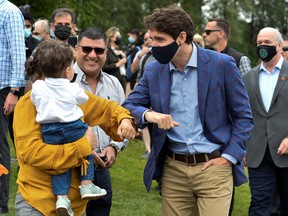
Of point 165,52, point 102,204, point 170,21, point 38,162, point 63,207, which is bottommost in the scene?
point 102,204

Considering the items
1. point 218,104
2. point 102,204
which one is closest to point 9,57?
point 102,204

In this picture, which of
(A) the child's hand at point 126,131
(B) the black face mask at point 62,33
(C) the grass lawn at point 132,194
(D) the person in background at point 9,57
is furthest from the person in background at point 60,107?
(B) the black face mask at point 62,33

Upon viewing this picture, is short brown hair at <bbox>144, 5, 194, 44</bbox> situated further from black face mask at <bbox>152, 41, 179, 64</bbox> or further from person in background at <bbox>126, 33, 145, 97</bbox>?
person in background at <bbox>126, 33, 145, 97</bbox>

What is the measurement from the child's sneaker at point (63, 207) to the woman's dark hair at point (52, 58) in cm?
86

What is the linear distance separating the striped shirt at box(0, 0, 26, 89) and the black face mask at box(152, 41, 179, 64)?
285 cm

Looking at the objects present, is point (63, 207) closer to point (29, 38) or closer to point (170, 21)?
point (170, 21)

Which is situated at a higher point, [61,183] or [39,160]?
[39,160]

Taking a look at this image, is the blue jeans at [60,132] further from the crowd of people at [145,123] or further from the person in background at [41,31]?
the person in background at [41,31]

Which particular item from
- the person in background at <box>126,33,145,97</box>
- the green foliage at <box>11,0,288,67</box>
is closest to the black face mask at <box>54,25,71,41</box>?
the person in background at <box>126,33,145,97</box>

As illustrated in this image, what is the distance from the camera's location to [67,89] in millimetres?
4945

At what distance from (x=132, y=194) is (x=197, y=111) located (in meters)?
5.22

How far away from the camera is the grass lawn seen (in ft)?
31.3

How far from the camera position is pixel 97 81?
21.1ft

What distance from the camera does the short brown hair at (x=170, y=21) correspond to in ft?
17.9
